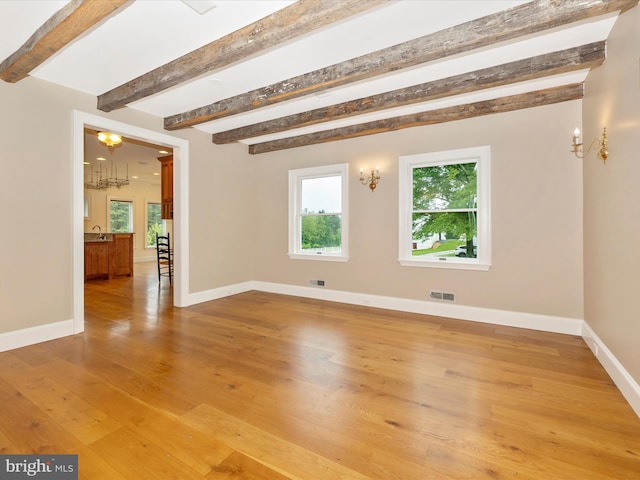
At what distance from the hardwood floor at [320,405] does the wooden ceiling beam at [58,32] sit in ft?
8.40

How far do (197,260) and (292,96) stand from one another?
2.98 m

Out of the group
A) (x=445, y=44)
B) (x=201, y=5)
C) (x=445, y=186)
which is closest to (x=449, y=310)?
(x=445, y=186)

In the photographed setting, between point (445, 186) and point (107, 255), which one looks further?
point (107, 255)

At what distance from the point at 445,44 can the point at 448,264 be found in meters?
2.65

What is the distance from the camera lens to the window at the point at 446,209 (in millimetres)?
3895

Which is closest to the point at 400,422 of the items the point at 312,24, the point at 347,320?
the point at 347,320

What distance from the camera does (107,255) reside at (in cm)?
704

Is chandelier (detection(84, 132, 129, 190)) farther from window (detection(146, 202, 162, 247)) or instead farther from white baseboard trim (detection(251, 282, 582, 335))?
white baseboard trim (detection(251, 282, 582, 335))

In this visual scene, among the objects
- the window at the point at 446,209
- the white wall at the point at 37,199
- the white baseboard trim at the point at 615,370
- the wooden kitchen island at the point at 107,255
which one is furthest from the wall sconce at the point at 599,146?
the wooden kitchen island at the point at 107,255

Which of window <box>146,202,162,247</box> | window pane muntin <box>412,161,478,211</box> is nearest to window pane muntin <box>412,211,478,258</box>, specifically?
window pane muntin <box>412,161,478,211</box>

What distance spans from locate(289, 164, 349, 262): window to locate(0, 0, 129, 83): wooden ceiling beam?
3430 millimetres

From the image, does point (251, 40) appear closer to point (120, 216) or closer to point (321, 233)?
point (321, 233)

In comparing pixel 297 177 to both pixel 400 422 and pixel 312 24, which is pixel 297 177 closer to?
pixel 312 24

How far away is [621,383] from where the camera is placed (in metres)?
2.22
